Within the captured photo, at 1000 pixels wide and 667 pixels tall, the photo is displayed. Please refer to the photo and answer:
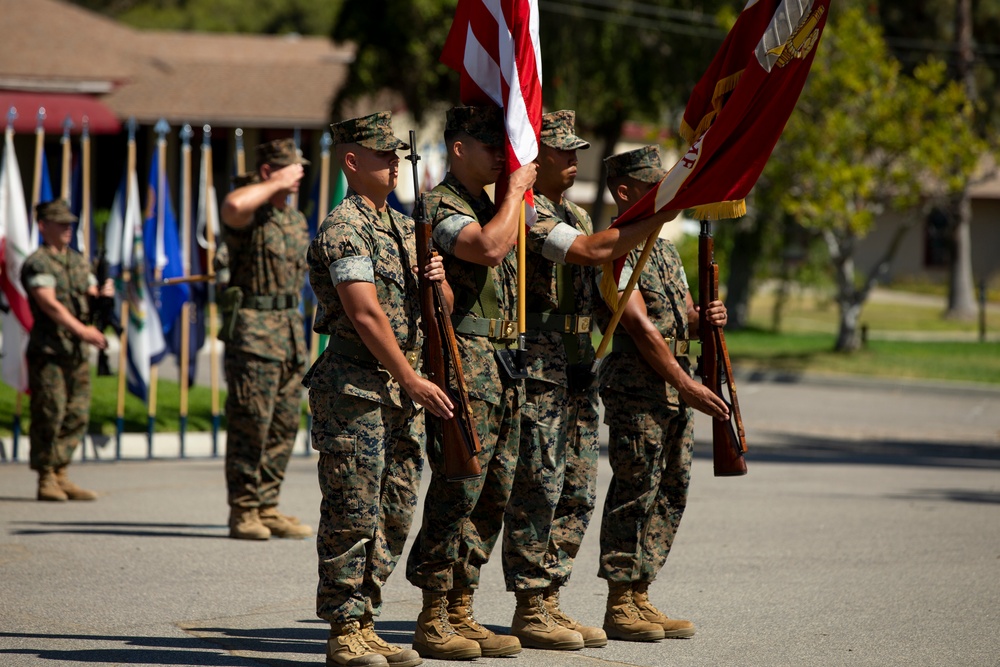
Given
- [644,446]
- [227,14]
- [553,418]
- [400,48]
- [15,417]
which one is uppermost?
[227,14]

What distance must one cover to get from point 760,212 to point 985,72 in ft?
63.9

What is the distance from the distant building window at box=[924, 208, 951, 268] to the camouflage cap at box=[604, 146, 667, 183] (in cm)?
3923

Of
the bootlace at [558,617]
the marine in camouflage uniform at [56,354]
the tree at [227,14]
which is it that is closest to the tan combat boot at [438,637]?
the bootlace at [558,617]

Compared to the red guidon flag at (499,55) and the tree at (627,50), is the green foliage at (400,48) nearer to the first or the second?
the tree at (627,50)

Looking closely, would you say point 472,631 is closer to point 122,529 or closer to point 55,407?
point 122,529

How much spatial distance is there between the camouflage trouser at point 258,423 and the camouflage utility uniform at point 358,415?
8.45ft

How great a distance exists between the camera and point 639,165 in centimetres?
568

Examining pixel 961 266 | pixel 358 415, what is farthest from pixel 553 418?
pixel 961 266

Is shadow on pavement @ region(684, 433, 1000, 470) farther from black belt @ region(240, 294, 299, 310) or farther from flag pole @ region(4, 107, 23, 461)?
black belt @ region(240, 294, 299, 310)

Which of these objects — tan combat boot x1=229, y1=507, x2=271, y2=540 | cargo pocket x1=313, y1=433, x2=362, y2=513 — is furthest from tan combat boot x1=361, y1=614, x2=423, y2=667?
tan combat boot x1=229, y1=507, x2=271, y2=540

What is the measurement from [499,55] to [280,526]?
11.3ft

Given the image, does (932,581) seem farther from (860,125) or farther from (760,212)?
(760,212)

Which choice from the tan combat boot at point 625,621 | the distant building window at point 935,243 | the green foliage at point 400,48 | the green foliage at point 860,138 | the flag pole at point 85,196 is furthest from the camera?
the distant building window at point 935,243

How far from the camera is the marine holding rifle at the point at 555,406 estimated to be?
5.25 m
